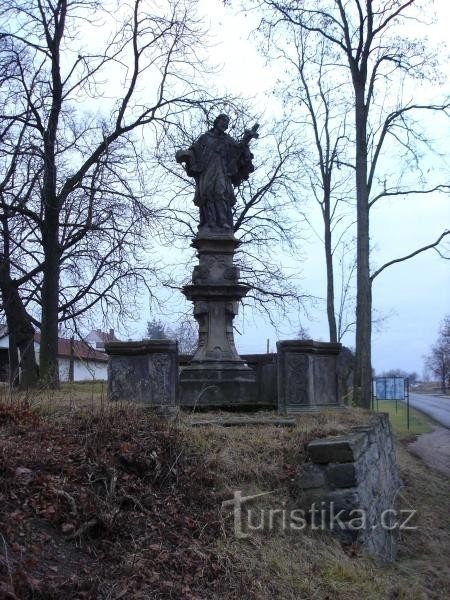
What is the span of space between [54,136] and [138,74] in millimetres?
3529

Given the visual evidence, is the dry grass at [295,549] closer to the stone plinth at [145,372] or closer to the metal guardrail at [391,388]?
the stone plinth at [145,372]

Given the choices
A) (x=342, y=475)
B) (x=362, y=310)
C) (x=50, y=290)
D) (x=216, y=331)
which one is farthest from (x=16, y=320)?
(x=342, y=475)

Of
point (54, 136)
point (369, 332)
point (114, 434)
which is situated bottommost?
point (114, 434)

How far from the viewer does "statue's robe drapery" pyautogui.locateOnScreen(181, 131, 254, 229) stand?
1062 cm

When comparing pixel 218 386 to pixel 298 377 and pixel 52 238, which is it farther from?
pixel 52 238

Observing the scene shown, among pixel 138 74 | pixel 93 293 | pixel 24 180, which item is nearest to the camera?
pixel 24 180

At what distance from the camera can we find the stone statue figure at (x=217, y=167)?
10609 millimetres

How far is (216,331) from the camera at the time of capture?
10211mm

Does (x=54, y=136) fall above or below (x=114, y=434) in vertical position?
above

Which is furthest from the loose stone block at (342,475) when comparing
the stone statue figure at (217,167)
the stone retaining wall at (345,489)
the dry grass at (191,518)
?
the stone statue figure at (217,167)

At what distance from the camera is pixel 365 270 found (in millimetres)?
17109

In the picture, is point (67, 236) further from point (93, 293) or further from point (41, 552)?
point (41, 552)

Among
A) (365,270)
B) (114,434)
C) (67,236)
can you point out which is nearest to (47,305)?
(67,236)

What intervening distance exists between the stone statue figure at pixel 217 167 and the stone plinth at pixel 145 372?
266 cm
